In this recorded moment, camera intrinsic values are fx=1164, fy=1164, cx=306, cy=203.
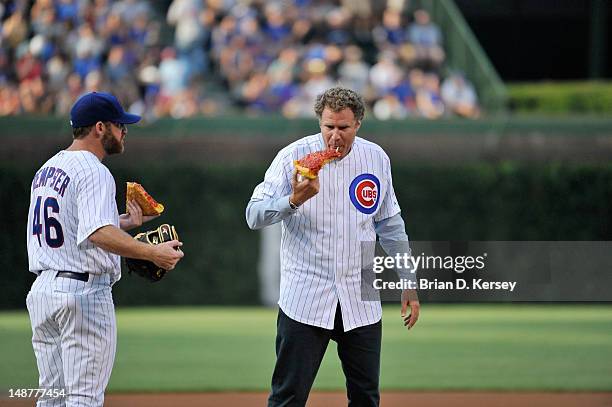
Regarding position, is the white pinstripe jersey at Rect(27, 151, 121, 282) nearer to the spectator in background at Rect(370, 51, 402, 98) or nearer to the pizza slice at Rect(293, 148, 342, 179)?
the pizza slice at Rect(293, 148, 342, 179)

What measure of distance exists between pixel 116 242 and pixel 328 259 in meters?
1.07

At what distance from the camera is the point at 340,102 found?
17.3 feet

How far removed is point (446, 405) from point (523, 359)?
2.87 meters

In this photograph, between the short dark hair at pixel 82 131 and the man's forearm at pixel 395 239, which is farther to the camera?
the man's forearm at pixel 395 239

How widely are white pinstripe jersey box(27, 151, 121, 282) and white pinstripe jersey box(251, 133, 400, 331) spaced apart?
2.58ft

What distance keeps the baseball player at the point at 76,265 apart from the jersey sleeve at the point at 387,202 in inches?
44.6

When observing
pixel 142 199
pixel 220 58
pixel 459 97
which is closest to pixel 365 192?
pixel 142 199

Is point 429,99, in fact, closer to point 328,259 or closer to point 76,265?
point 328,259

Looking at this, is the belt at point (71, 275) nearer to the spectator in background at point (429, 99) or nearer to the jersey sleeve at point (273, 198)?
the jersey sleeve at point (273, 198)

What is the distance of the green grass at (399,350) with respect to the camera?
31.6 ft

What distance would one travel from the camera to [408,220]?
15852 mm

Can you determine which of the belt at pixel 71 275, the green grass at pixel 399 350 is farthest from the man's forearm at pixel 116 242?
the green grass at pixel 399 350

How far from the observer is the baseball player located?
4.91 metres

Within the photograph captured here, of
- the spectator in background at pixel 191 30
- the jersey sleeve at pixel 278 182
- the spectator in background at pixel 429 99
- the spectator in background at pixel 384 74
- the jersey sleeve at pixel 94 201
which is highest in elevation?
the spectator in background at pixel 191 30
